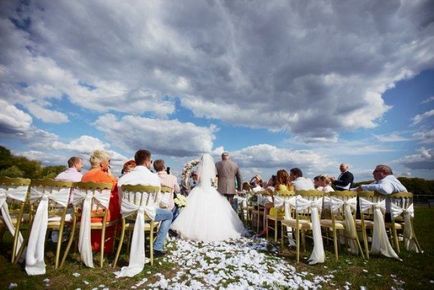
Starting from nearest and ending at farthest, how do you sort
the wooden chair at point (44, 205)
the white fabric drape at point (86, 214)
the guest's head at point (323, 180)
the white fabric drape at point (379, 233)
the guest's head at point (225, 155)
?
the wooden chair at point (44, 205) → the white fabric drape at point (86, 214) → the white fabric drape at point (379, 233) → the guest's head at point (323, 180) → the guest's head at point (225, 155)

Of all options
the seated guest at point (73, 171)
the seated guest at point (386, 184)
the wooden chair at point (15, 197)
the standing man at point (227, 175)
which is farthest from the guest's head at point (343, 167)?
the wooden chair at point (15, 197)

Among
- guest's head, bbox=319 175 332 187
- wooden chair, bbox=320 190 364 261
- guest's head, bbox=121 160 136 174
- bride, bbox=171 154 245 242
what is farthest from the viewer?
guest's head, bbox=319 175 332 187

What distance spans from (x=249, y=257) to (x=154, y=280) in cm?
228

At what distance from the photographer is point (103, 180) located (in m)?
5.39

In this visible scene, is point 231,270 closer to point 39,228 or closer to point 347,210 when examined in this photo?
point 347,210

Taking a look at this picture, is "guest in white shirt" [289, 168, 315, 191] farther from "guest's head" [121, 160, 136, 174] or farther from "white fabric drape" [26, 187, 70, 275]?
"white fabric drape" [26, 187, 70, 275]

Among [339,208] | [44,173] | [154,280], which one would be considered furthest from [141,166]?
[44,173]

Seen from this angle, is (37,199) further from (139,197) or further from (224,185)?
(224,185)

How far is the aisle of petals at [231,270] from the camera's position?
4.19 m

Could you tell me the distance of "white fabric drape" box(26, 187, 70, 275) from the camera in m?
4.38

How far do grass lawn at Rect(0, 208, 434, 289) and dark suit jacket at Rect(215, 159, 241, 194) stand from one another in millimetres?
4235

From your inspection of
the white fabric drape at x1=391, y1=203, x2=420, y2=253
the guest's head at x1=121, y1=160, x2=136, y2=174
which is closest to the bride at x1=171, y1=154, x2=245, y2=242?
the guest's head at x1=121, y1=160, x2=136, y2=174

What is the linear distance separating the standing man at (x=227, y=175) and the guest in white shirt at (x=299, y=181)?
2346mm

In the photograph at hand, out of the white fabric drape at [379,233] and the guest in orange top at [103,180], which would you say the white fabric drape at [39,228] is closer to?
the guest in orange top at [103,180]
